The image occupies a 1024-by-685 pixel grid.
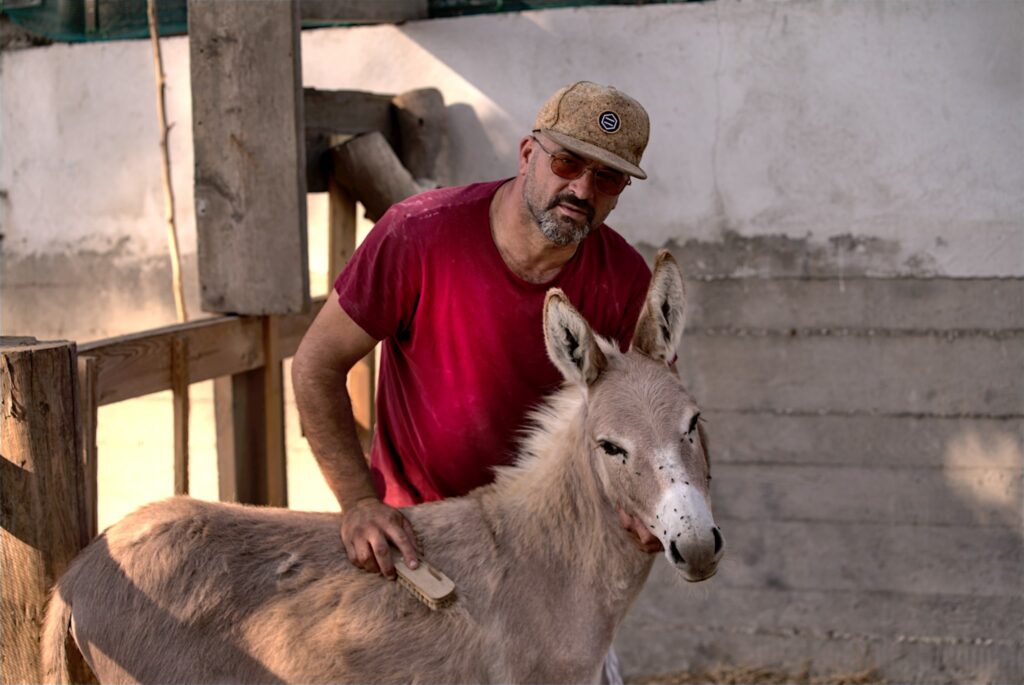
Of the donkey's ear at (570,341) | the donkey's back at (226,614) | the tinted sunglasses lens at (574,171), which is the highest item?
the tinted sunglasses lens at (574,171)

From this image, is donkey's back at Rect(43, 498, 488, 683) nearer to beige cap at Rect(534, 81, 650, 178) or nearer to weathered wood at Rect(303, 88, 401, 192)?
beige cap at Rect(534, 81, 650, 178)

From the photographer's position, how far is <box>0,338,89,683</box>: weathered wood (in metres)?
2.95

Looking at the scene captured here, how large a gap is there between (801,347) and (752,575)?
1189 mm

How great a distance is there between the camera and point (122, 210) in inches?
248

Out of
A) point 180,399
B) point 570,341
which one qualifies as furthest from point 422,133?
point 570,341

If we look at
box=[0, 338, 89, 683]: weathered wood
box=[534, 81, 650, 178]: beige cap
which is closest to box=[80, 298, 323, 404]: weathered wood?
box=[0, 338, 89, 683]: weathered wood

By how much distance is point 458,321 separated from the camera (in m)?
3.34

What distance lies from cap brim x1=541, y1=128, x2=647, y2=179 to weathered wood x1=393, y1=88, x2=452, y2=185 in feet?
8.24

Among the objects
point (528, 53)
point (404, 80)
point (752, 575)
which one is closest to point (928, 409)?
point (752, 575)

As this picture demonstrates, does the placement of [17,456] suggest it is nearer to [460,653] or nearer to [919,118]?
[460,653]

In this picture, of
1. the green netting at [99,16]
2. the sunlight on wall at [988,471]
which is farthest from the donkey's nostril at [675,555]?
the green netting at [99,16]

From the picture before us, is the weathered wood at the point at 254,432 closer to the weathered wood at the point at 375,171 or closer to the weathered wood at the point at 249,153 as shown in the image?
the weathered wood at the point at 249,153

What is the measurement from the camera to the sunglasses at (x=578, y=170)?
3.18m

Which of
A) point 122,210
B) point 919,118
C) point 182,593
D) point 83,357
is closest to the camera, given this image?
point 182,593
